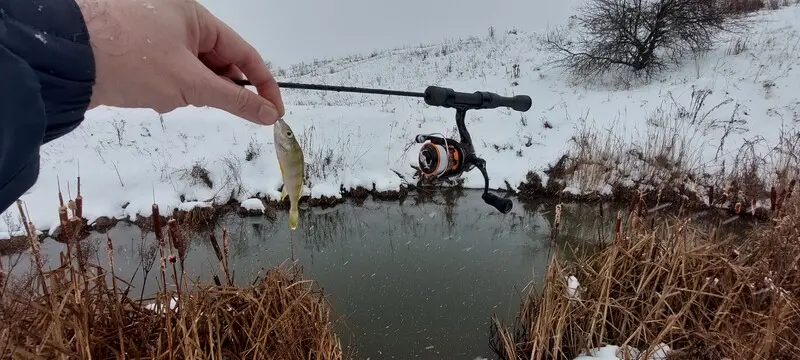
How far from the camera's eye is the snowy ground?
7.89 metres

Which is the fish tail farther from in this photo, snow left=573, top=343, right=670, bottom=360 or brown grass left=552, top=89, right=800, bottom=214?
brown grass left=552, top=89, right=800, bottom=214

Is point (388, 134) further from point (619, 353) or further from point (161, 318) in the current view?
point (161, 318)

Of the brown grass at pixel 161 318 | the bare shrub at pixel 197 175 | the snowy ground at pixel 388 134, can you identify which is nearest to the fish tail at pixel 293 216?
the brown grass at pixel 161 318

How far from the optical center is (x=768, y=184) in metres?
6.89

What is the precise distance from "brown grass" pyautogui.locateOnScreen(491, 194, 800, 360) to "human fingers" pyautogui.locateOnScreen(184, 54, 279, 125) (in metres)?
2.92

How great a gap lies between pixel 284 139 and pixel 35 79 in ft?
3.71

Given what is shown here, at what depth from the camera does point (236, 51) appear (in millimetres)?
1391

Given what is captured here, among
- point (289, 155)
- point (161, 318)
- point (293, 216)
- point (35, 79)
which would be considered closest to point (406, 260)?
point (161, 318)

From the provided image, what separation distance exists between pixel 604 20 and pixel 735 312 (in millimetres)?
10323

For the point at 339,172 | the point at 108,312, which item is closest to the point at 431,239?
the point at 339,172

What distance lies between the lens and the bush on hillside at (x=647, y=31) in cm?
1141

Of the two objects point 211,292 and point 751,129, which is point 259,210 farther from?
point 751,129

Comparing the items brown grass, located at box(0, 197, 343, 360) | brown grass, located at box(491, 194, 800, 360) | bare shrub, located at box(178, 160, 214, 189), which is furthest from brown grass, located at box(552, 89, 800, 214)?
bare shrub, located at box(178, 160, 214, 189)

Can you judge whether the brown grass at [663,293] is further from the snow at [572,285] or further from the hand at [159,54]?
the hand at [159,54]
